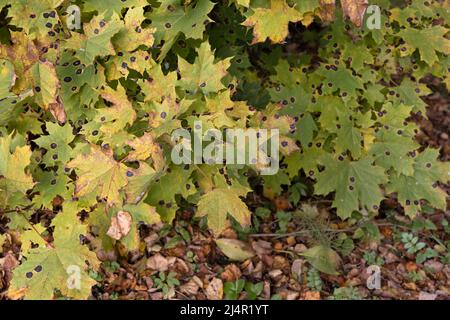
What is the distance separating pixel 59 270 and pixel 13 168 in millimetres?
506

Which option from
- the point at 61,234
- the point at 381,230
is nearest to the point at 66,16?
the point at 61,234

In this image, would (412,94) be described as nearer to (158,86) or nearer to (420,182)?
(420,182)

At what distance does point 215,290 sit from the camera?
10.8ft

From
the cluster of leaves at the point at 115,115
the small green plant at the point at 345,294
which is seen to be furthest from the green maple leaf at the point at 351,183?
the small green plant at the point at 345,294

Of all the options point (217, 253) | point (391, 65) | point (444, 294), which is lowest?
point (444, 294)

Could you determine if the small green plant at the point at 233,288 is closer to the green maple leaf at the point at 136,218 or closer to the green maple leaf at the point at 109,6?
the green maple leaf at the point at 136,218

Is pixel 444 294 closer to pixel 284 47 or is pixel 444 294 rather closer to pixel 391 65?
pixel 391 65

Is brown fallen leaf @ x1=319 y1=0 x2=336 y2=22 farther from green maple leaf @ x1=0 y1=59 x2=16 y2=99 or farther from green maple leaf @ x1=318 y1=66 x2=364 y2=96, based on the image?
green maple leaf @ x1=0 y1=59 x2=16 y2=99

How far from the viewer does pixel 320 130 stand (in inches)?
135

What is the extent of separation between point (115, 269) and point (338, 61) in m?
1.93

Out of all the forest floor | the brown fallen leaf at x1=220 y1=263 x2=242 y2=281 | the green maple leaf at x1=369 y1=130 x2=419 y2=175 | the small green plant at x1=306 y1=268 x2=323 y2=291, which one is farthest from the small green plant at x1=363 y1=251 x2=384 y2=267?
the brown fallen leaf at x1=220 y1=263 x2=242 y2=281

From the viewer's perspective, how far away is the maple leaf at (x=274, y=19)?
2449 mm

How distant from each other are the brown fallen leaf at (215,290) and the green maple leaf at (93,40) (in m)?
1.58

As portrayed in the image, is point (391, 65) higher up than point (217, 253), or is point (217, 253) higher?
point (391, 65)
